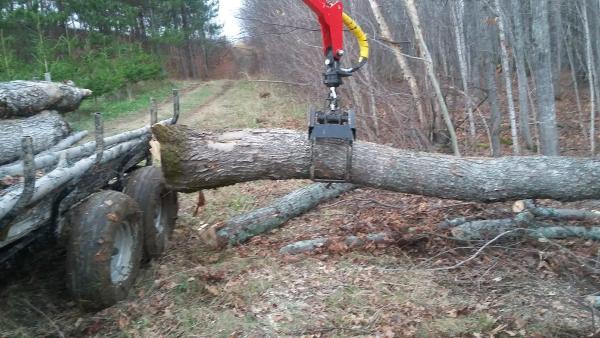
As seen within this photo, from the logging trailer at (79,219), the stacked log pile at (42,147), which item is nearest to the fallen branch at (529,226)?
the logging trailer at (79,219)

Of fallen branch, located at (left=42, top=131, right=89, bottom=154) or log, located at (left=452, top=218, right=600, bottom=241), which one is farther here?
log, located at (left=452, top=218, right=600, bottom=241)

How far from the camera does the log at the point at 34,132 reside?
4793 mm

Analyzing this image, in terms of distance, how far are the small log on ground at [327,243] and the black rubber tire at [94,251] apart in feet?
6.23

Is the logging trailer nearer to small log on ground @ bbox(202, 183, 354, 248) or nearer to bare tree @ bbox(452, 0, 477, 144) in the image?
small log on ground @ bbox(202, 183, 354, 248)

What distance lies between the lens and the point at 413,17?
29.8 ft

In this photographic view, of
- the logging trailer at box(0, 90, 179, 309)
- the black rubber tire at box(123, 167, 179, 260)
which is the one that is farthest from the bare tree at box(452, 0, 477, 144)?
the logging trailer at box(0, 90, 179, 309)

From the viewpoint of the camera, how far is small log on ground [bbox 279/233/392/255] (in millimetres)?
5848

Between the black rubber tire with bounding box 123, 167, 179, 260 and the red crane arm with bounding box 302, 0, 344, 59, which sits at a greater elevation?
the red crane arm with bounding box 302, 0, 344, 59

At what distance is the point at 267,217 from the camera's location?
6652 mm

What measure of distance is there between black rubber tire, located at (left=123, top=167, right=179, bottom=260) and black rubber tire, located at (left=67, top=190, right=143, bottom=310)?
880 millimetres

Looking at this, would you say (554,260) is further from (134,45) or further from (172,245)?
(134,45)

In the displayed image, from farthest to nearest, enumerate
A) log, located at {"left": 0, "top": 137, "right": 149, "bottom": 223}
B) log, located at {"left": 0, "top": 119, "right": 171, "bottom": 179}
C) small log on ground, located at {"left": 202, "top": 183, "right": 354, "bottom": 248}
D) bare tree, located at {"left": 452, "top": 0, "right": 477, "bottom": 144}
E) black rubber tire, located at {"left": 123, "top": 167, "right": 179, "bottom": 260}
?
bare tree, located at {"left": 452, "top": 0, "right": 477, "bottom": 144}, small log on ground, located at {"left": 202, "top": 183, "right": 354, "bottom": 248}, black rubber tire, located at {"left": 123, "top": 167, "right": 179, "bottom": 260}, log, located at {"left": 0, "top": 119, "right": 171, "bottom": 179}, log, located at {"left": 0, "top": 137, "right": 149, "bottom": 223}

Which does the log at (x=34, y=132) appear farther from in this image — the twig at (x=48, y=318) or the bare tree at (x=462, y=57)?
the bare tree at (x=462, y=57)

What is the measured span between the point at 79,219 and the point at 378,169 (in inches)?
112
